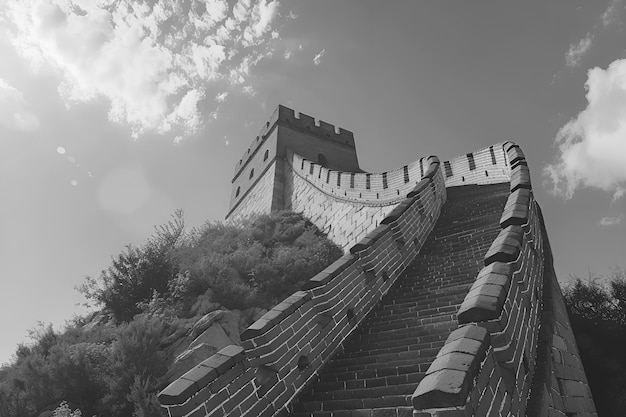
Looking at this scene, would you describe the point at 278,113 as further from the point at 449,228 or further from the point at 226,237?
the point at 449,228

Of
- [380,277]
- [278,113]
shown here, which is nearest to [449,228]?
[380,277]

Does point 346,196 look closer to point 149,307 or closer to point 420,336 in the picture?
point 149,307

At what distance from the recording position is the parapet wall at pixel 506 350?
213 centimetres

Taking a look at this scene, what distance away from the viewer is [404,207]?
6.87m

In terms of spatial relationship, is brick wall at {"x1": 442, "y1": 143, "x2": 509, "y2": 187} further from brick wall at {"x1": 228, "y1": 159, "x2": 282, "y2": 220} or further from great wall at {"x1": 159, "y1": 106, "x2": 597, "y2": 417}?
brick wall at {"x1": 228, "y1": 159, "x2": 282, "y2": 220}

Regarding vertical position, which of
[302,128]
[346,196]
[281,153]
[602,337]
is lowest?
[602,337]

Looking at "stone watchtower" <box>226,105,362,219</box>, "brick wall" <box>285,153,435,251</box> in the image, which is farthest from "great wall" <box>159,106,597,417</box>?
"stone watchtower" <box>226,105,362,219</box>

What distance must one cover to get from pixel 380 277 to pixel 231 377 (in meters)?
2.87

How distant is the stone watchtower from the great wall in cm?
1185

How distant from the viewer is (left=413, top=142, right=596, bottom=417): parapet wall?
2.13 metres

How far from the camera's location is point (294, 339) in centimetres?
400

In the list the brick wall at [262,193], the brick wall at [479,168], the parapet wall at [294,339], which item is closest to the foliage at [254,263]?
the brick wall at [262,193]

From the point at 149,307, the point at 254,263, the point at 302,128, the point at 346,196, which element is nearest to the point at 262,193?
the point at 302,128

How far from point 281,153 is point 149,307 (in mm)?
11910
